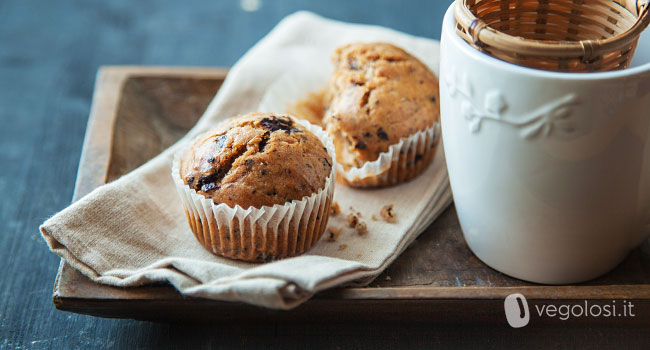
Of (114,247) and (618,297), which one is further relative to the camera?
(114,247)

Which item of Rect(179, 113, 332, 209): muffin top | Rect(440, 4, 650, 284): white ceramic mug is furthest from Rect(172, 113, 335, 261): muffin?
Rect(440, 4, 650, 284): white ceramic mug

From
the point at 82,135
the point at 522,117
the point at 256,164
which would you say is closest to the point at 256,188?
the point at 256,164

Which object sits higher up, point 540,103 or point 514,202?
point 540,103

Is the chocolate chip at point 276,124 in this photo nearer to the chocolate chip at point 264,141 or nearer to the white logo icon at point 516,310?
the chocolate chip at point 264,141

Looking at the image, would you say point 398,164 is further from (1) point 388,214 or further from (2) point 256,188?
(2) point 256,188

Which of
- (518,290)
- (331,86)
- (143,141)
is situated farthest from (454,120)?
(143,141)

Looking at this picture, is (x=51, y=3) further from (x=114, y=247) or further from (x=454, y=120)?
(x=454, y=120)
